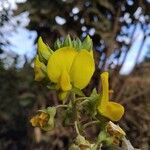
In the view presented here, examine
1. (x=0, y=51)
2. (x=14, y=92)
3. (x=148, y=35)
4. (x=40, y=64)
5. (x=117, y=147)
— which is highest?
(x=40, y=64)

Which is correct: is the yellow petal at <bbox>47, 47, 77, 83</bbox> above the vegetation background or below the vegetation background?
above

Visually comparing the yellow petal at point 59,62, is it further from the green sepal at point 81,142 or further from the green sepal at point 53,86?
the green sepal at point 81,142

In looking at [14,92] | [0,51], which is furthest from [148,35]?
[0,51]

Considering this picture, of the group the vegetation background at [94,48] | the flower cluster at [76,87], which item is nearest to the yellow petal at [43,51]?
the flower cluster at [76,87]

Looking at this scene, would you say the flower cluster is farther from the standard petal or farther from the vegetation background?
the vegetation background

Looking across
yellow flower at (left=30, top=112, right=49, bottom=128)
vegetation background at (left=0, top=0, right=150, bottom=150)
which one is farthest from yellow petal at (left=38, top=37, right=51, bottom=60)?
vegetation background at (left=0, top=0, right=150, bottom=150)

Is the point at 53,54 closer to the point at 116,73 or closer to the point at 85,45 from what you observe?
the point at 85,45
